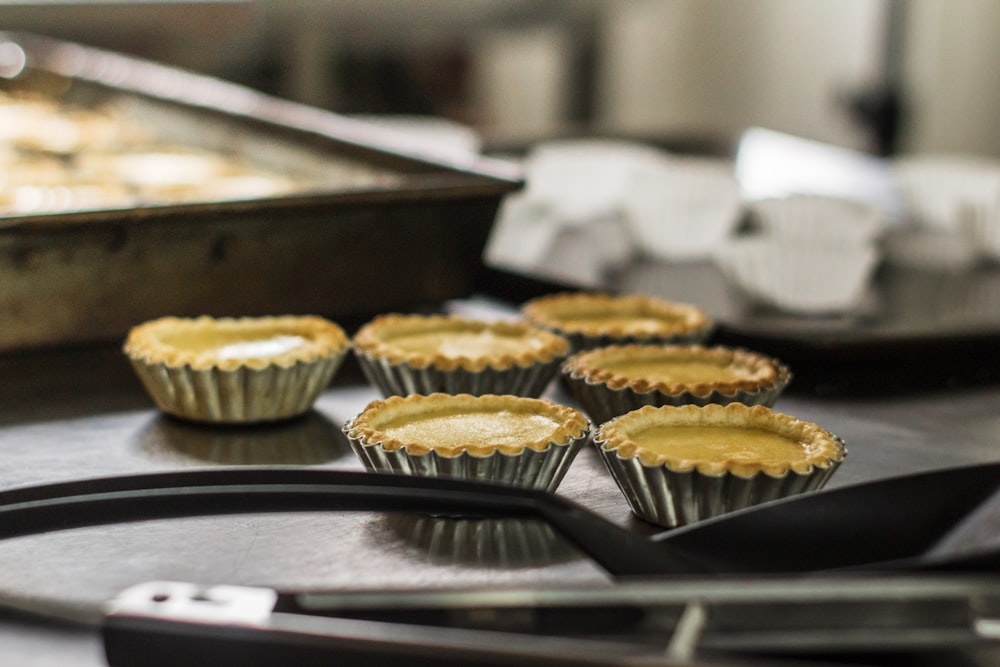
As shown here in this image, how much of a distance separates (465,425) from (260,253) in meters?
0.57

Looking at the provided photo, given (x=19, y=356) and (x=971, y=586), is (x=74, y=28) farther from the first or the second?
(x=971, y=586)

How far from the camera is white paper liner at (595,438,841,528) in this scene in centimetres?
107

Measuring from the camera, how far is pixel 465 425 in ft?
4.04

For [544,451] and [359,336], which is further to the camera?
[359,336]

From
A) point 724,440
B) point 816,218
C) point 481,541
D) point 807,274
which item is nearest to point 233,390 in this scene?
point 481,541

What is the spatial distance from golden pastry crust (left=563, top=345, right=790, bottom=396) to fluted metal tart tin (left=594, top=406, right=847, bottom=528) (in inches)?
8.9

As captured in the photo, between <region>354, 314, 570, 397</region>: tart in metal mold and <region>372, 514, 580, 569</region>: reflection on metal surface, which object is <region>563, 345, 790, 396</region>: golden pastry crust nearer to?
<region>354, 314, 570, 397</region>: tart in metal mold

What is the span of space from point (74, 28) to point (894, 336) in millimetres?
4323

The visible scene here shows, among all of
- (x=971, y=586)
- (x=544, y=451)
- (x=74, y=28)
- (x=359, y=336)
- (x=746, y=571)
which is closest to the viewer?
(x=971, y=586)

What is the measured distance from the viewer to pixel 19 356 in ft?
5.28

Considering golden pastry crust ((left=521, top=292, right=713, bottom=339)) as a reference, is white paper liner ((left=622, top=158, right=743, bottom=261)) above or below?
above

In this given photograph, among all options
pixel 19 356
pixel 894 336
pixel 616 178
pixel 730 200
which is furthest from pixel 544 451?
pixel 616 178

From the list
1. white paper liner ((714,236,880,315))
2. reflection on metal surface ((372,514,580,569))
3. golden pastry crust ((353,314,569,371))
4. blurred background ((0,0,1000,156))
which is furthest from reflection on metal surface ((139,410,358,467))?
blurred background ((0,0,1000,156))

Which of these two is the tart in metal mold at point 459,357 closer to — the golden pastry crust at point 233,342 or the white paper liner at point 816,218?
the golden pastry crust at point 233,342
